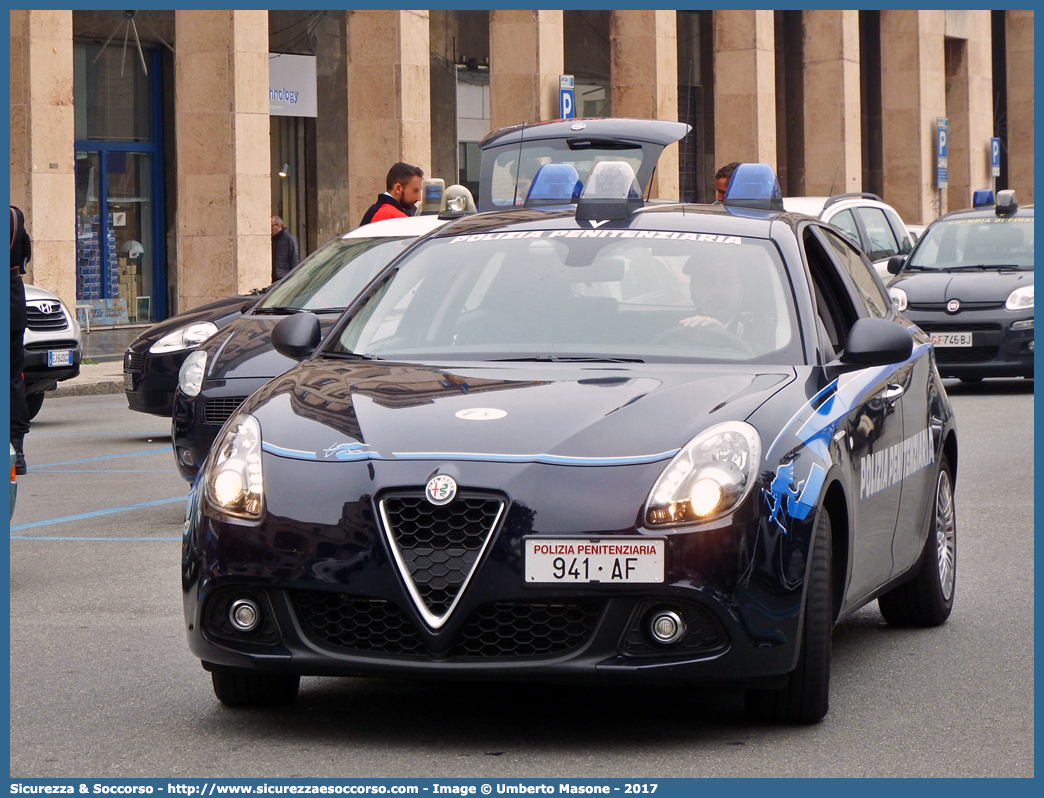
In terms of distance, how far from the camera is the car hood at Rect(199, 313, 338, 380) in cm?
974

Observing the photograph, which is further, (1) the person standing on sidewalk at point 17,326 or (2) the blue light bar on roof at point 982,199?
(2) the blue light bar on roof at point 982,199

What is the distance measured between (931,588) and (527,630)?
2401mm

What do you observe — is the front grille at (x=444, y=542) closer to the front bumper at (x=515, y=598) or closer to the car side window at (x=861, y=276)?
the front bumper at (x=515, y=598)

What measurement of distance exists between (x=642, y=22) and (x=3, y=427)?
1027 inches

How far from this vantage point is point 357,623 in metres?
4.86

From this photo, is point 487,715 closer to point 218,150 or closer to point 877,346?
point 877,346

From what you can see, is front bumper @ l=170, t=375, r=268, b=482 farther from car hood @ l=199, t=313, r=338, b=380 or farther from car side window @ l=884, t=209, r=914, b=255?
car side window @ l=884, t=209, r=914, b=255

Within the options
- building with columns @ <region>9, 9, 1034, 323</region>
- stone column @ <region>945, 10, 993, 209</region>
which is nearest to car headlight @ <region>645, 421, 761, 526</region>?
building with columns @ <region>9, 9, 1034, 323</region>

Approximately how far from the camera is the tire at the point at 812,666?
4977 millimetres

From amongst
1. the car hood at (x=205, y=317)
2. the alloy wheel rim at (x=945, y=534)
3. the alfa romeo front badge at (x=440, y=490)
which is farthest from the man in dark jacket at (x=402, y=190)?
the alfa romeo front badge at (x=440, y=490)

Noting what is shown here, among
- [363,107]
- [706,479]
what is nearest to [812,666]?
[706,479]

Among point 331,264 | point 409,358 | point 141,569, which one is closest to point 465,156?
point 331,264

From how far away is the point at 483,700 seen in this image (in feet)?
17.9

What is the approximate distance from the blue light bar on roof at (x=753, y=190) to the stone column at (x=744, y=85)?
28.1m
